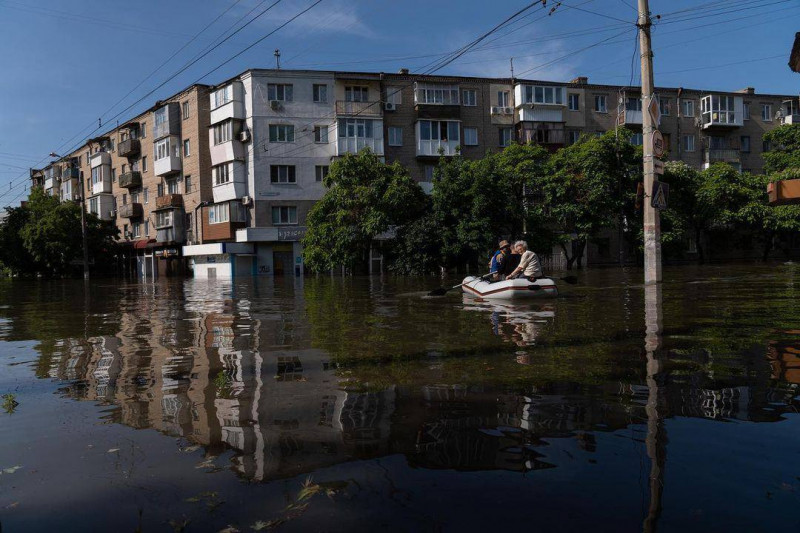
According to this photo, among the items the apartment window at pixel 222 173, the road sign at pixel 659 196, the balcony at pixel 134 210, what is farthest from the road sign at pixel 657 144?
the balcony at pixel 134 210

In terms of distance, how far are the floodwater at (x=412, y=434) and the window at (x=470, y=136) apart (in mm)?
46091

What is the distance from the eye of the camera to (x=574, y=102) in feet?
182

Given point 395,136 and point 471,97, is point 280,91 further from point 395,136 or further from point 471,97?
point 471,97

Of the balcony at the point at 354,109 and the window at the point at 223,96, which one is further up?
the window at the point at 223,96

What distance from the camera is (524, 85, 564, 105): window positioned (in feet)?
175

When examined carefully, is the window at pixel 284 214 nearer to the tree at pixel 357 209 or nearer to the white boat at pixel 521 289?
the tree at pixel 357 209

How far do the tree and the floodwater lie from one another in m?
31.5

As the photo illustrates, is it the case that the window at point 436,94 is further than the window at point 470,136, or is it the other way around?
the window at point 470,136

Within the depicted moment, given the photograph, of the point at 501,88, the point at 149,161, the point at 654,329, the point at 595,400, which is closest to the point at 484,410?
the point at 595,400

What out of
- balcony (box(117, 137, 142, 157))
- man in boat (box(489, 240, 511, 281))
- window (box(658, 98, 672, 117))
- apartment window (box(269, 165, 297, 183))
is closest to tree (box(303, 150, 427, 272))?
apartment window (box(269, 165, 297, 183))

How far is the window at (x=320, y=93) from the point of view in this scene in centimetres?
5084

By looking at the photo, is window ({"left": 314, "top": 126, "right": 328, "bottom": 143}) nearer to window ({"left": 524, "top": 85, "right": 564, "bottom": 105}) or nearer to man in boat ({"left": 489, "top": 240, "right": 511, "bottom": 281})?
window ({"left": 524, "top": 85, "right": 564, "bottom": 105})

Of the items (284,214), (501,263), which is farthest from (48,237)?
(501,263)

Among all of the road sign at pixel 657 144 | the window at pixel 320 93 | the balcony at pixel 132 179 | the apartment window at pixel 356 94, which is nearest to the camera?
the road sign at pixel 657 144
